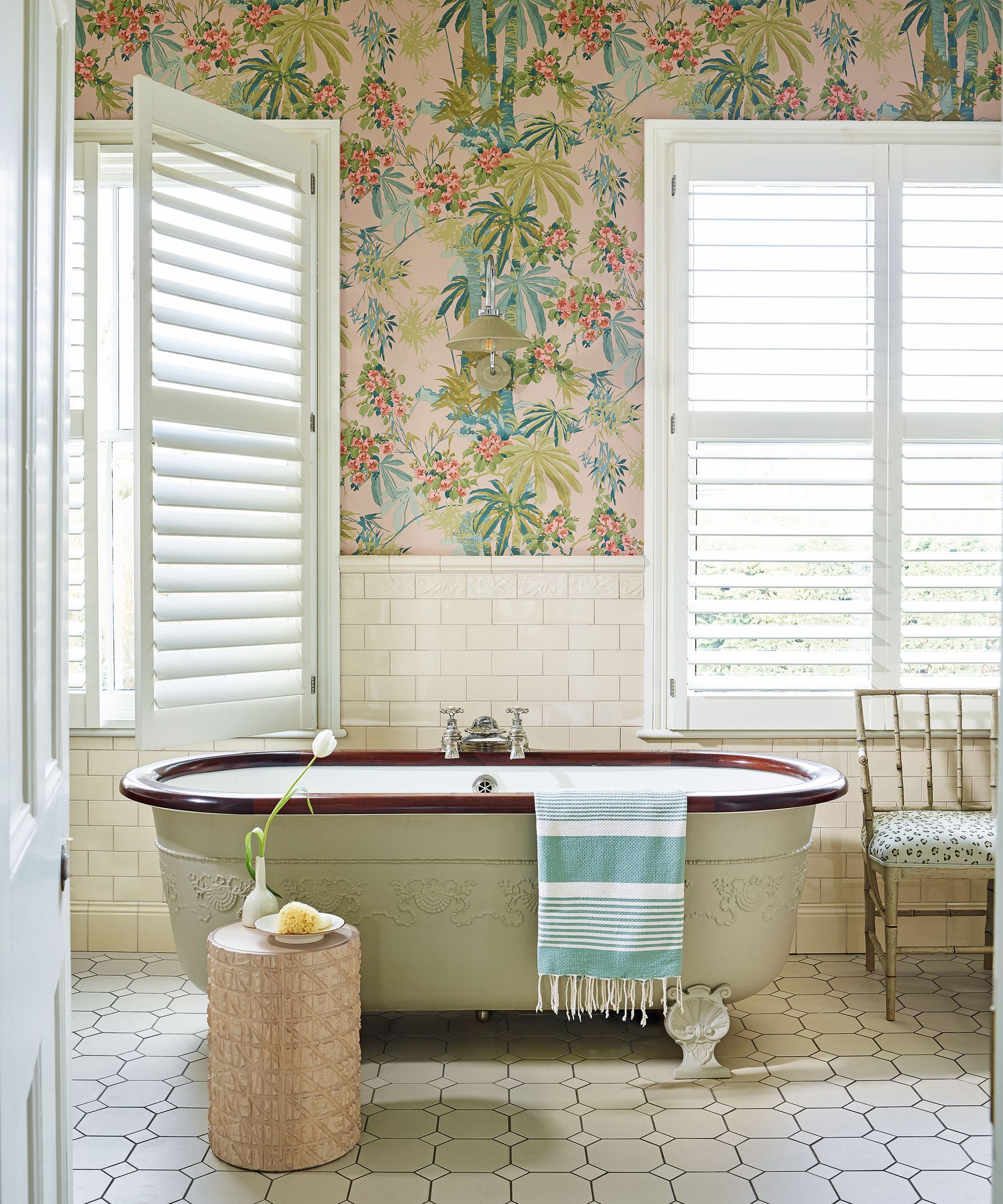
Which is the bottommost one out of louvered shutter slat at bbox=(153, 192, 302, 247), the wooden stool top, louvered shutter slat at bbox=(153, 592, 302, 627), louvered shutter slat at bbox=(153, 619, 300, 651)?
the wooden stool top

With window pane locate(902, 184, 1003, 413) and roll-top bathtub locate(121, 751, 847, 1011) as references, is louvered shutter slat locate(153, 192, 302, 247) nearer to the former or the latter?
roll-top bathtub locate(121, 751, 847, 1011)

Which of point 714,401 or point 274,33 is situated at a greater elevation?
point 274,33

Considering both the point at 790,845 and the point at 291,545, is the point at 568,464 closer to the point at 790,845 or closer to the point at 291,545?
the point at 291,545

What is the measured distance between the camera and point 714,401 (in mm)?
3832

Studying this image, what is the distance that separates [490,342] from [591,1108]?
2449 mm

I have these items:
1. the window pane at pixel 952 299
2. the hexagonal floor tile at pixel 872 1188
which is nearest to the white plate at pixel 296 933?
the hexagonal floor tile at pixel 872 1188

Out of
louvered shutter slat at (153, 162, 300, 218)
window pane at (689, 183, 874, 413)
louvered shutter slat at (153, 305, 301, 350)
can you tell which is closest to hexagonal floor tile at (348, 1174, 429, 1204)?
louvered shutter slat at (153, 305, 301, 350)

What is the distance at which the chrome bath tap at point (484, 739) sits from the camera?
362 cm

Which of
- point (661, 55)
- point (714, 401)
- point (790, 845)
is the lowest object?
point (790, 845)

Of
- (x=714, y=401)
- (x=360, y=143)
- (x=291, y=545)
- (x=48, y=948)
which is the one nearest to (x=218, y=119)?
(x=360, y=143)

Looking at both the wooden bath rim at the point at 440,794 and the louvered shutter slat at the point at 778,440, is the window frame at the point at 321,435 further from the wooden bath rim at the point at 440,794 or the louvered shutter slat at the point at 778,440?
the louvered shutter slat at the point at 778,440

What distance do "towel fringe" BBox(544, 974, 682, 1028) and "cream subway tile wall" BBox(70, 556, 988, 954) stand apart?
108 centimetres

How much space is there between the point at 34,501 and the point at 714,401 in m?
2.97

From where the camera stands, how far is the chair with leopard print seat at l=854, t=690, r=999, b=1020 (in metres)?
3.25
